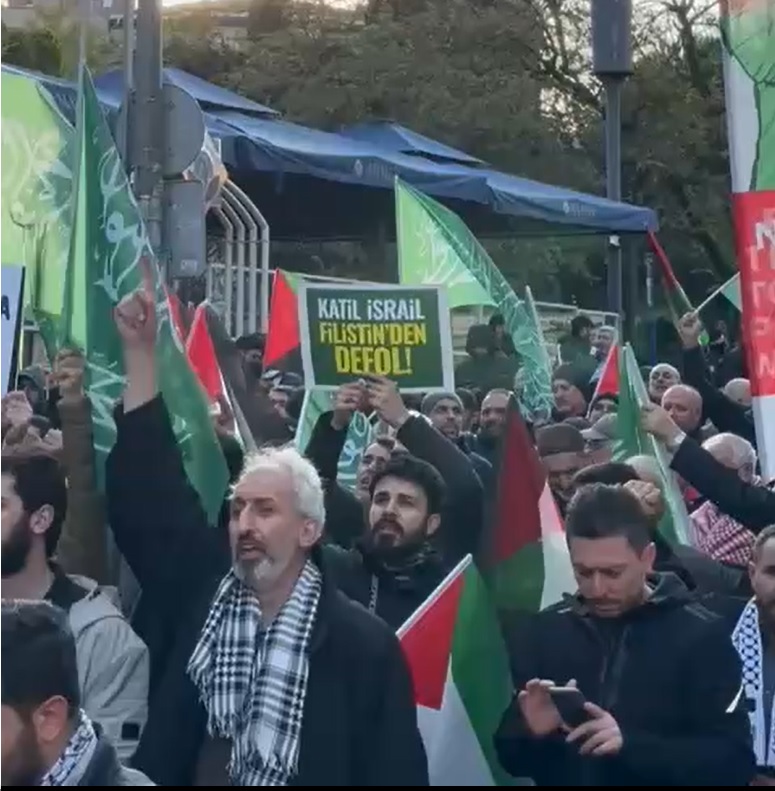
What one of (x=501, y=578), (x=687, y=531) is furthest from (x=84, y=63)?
(x=687, y=531)

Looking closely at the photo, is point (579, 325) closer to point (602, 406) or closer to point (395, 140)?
point (395, 140)

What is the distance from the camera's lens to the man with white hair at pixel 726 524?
7020mm

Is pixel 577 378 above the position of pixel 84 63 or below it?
below

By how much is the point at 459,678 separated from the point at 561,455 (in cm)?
254

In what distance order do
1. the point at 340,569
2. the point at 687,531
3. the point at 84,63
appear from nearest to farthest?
the point at 340,569, the point at 84,63, the point at 687,531

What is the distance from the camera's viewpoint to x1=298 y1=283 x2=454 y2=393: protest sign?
7.20 m

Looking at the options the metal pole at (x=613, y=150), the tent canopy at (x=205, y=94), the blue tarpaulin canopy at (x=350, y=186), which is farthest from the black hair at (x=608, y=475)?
the metal pole at (x=613, y=150)

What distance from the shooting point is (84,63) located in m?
6.77

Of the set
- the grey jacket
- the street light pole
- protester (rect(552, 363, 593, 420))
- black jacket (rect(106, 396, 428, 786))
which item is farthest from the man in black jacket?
the street light pole

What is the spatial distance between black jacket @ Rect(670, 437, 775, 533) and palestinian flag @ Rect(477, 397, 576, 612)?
419 mm

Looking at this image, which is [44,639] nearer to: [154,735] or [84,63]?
[154,735]

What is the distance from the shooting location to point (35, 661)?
3.49m

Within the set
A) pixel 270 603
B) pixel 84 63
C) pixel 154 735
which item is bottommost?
pixel 154 735

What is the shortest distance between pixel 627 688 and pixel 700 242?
1125 inches
